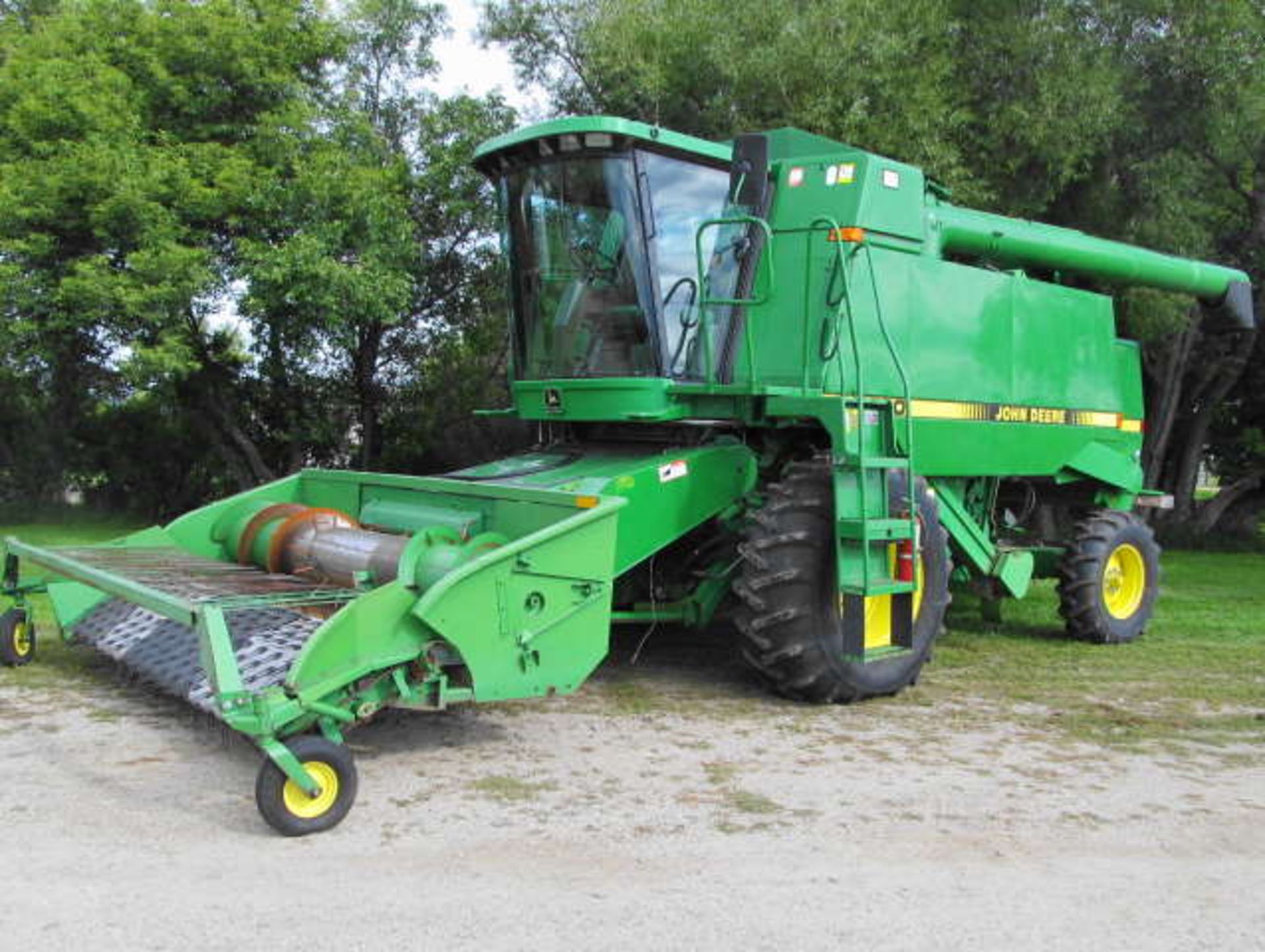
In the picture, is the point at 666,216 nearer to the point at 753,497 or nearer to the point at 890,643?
the point at 753,497

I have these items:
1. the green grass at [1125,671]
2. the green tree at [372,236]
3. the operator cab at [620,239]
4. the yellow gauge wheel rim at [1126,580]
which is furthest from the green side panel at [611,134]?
the green tree at [372,236]

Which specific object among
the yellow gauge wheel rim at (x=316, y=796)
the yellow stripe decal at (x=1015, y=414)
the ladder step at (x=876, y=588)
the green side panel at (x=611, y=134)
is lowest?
the yellow gauge wheel rim at (x=316, y=796)

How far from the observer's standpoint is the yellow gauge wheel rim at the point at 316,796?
399 cm

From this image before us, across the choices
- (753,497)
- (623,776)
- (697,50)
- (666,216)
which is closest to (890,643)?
(753,497)

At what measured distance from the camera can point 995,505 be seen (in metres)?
8.73

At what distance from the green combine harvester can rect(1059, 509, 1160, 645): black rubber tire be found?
10 centimetres

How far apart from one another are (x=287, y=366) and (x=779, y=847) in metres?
12.1

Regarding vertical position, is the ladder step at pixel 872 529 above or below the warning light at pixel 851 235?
below

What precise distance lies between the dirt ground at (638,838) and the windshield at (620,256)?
6.74 feet

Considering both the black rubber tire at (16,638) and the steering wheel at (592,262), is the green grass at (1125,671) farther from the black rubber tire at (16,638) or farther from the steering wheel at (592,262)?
the black rubber tire at (16,638)

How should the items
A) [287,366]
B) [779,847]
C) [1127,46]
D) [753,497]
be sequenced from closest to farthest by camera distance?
1. [779,847]
2. [753,497]
3. [1127,46]
4. [287,366]

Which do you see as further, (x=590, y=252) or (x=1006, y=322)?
(x=1006, y=322)

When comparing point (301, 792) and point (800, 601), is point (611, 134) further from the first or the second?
point (301, 792)

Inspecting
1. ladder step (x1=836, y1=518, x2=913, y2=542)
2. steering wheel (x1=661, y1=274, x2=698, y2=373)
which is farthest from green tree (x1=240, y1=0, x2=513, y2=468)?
ladder step (x1=836, y1=518, x2=913, y2=542)
